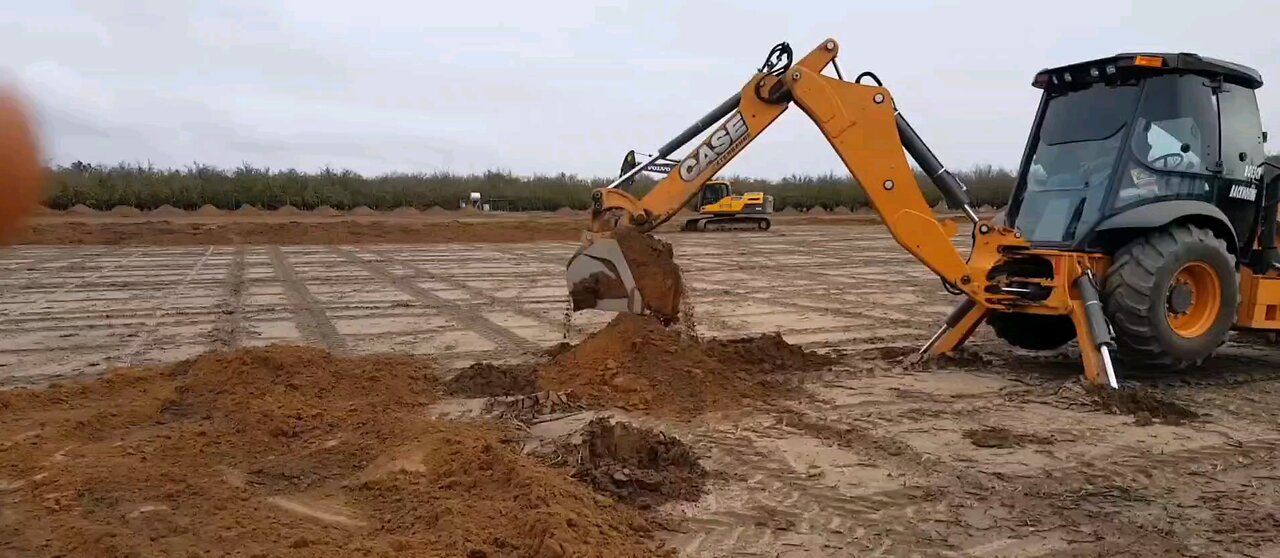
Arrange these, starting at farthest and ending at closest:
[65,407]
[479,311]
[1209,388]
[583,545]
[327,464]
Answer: [479,311], [1209,388], [65,407], [327,464], [583,545]

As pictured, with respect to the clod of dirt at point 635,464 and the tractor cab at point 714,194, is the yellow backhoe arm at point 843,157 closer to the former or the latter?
the clod of dirt at point 635,464

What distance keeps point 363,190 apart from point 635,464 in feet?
125

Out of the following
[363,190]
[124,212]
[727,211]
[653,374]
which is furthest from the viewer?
[363,190]

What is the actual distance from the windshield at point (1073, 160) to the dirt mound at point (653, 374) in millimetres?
2411

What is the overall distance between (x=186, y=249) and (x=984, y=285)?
19.1 meters

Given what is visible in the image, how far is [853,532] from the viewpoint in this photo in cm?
401

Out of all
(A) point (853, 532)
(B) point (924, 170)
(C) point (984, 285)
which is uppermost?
(B) point (924, 170)

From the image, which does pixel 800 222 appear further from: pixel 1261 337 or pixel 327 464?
pixel 327 464

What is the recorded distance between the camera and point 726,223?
31.8 meters

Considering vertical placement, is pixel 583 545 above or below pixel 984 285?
below

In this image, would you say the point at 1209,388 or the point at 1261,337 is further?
the point at 1261,337

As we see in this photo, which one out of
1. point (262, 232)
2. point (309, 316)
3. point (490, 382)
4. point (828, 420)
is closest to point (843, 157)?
point (828, 420)

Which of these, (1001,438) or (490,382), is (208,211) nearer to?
(490,382)

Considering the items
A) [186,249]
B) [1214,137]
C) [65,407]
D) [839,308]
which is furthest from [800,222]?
[65,407]
